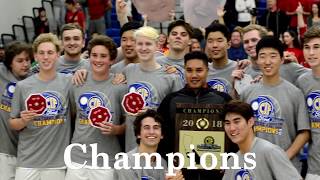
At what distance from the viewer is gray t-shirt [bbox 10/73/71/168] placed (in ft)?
19.5

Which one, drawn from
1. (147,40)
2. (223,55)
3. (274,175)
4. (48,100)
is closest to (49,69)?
(48,100)

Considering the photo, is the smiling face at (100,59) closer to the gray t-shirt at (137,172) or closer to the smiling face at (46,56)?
the smiling face at (46,56)

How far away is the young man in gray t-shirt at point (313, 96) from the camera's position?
530 cm

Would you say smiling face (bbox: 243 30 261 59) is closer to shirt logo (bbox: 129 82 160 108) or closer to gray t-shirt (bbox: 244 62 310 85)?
gray t-shirt (bbox: 244 62 310 85)

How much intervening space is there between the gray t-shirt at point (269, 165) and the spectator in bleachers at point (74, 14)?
9.02 meters

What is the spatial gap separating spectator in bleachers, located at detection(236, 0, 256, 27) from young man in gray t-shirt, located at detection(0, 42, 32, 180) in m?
7.03

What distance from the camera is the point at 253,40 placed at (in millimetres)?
6000

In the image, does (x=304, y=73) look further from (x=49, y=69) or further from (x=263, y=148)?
(x=49, y=69)

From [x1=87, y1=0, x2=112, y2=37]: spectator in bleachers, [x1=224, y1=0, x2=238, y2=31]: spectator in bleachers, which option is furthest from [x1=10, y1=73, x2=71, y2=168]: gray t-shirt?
[x1=87, y1=0, x2=112, y2=37]: spectator in bleachers

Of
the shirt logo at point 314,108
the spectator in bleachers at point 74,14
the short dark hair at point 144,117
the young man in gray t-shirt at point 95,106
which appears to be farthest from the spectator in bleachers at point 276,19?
the short dark hair at point 144,117

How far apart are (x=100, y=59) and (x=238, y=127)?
5.31ft

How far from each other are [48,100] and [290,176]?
7.68 feet

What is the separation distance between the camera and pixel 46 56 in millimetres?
5945

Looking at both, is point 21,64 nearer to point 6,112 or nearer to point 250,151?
point 6,112
